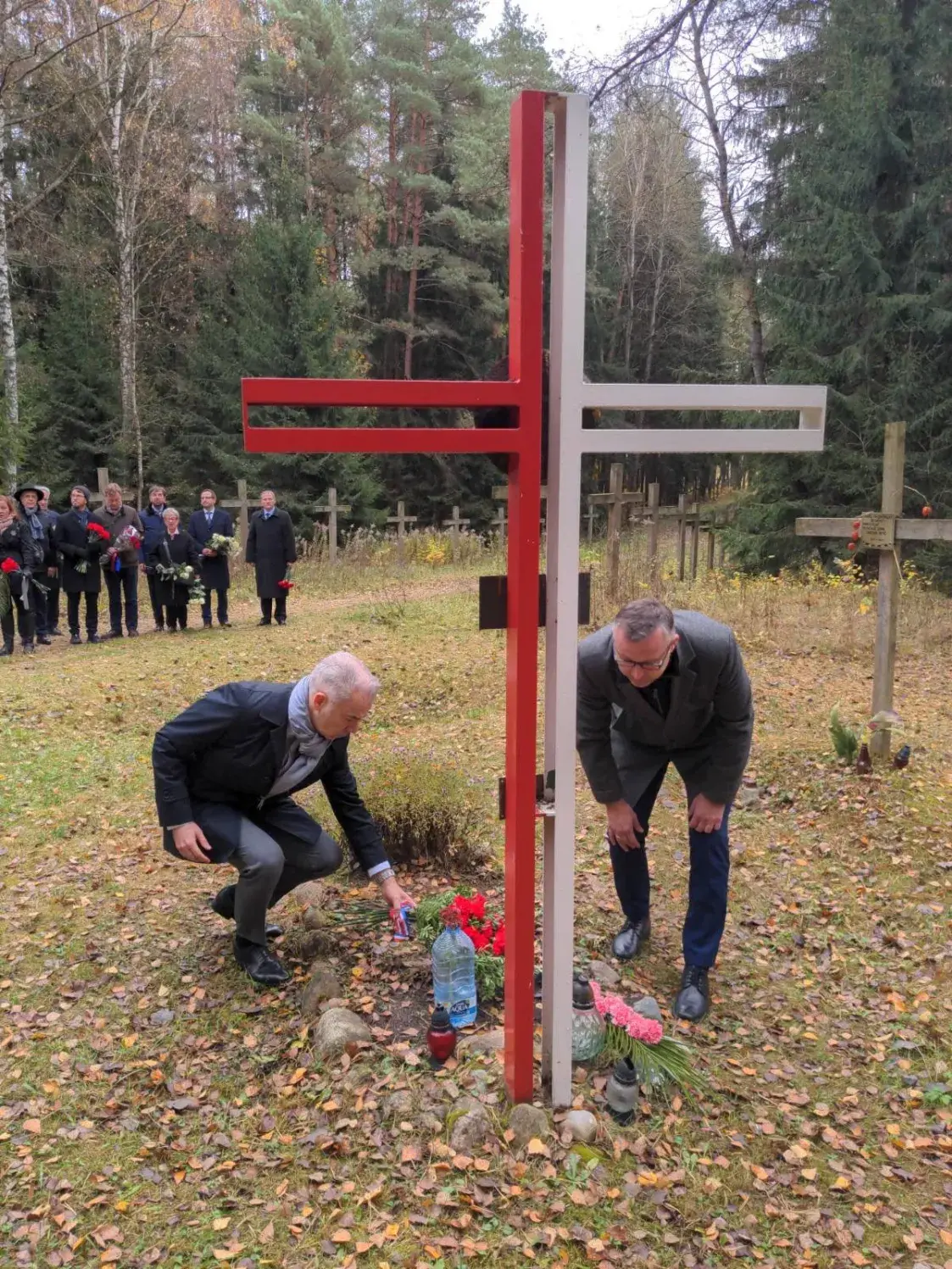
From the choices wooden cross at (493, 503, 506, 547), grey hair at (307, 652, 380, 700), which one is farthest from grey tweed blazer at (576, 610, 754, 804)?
wooden cross at (493, 503, 506, 547)

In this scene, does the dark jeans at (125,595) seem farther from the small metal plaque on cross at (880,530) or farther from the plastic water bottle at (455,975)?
the plastic water bottle at (455,975)

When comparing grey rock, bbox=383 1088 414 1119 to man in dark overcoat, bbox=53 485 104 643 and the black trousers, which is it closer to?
the black trousers

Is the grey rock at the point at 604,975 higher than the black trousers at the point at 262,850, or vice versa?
the black trousers at the point at 262,850

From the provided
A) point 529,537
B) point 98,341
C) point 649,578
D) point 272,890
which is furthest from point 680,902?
point 98,341

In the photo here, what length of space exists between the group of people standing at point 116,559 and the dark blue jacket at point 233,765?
7.36m

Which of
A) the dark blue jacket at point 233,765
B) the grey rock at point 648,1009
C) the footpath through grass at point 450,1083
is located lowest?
the footpath through grass at point 450,1083

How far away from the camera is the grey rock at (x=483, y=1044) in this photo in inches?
120

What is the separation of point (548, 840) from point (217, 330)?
22.5 metres

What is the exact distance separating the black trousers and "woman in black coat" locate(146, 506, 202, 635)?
8225 millimetres

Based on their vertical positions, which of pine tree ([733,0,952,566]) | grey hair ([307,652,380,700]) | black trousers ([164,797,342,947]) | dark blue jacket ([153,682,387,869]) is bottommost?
black trousers ([164,797,342,947])

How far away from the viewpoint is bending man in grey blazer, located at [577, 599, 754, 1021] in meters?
3.13

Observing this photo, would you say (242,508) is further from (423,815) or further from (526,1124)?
(526,1124)

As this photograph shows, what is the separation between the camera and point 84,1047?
321cm

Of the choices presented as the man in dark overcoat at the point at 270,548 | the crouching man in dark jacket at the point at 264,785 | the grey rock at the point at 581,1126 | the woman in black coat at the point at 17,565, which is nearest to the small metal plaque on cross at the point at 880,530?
the crouching man in dark jacket at the point at 264,785
